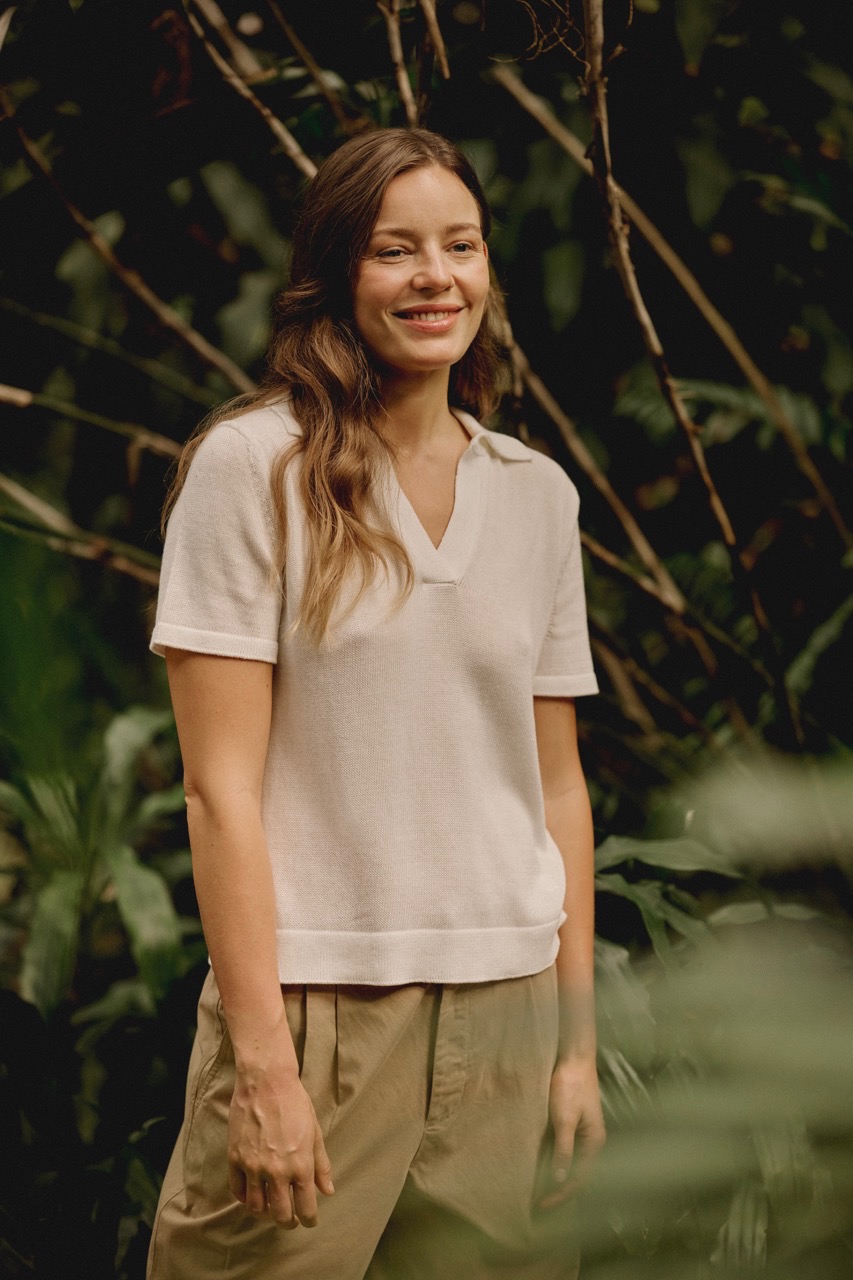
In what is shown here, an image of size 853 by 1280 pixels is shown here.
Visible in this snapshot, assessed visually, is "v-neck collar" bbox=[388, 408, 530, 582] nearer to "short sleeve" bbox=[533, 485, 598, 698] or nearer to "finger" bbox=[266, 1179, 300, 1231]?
"short sleeve" bbox=[533, 485, 598, 698]

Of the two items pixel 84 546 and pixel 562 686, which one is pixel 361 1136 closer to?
pixel 562 686

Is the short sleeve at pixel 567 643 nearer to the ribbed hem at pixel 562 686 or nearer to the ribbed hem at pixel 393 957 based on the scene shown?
the ribbed hem at pixel 562 686

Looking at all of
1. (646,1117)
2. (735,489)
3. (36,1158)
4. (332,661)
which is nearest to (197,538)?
(332,661)

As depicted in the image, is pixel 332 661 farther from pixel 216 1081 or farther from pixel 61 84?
pixel 61 84

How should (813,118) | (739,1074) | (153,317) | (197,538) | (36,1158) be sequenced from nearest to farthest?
(739,1074) < (197,538) < (36,1158) < (813,118) < (153,317)

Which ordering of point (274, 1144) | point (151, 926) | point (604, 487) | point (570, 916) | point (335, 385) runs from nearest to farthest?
1. point (274, 1144)
2. point (335, 385)
3. point (570, 916)
4. point (151, 926)
5. point (604, 487)

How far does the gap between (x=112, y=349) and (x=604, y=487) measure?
0.62m

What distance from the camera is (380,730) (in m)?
0.88

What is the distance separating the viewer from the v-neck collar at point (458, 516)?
0.90 meters

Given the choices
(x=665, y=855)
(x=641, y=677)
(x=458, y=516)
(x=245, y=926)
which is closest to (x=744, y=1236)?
(x=245, y=926)

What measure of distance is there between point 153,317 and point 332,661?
879 millimetres

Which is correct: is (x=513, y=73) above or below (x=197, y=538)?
above

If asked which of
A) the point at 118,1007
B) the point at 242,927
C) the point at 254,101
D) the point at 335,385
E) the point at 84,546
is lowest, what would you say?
the point at 118,1007

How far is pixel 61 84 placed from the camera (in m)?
1.44
